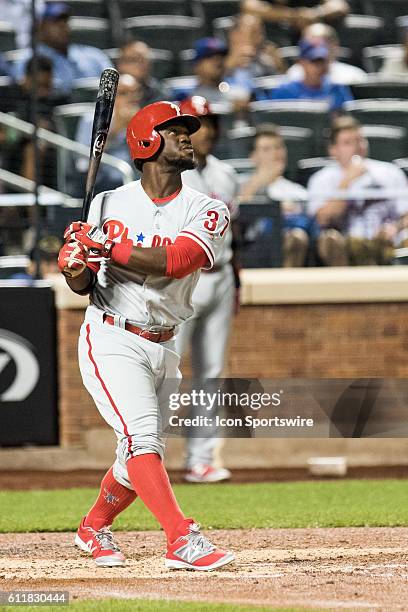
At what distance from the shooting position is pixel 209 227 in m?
4.79

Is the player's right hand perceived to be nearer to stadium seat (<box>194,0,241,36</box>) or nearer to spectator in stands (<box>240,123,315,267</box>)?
spectator in stands (<box>240,123,315,267</box>)

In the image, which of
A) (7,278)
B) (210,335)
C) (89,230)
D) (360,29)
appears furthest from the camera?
(360,29)

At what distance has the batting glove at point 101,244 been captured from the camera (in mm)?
4645

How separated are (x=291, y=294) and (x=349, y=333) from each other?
52cm

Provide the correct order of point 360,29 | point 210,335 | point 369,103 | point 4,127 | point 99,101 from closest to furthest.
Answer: point 99,101
point 210,335
point 4,127
point 369,103
point 360,29

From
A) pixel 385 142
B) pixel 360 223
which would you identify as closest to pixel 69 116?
pixel 385 142

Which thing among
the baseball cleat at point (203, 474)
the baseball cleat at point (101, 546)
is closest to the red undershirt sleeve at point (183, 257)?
the baseball cleat at point (101, 546)

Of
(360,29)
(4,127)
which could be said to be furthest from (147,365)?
(360,29)

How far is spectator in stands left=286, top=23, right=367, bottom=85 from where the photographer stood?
1172 cm

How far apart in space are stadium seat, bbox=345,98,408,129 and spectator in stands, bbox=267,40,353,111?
0.77ft

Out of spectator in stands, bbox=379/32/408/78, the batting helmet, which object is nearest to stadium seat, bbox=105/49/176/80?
spectator in stands, bbox=379/32/408/78

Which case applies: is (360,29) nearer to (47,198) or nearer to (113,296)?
(47,198)

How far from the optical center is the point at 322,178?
9992 millimetres

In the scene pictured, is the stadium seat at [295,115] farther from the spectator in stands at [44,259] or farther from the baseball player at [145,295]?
the baseball player at [145,295]
